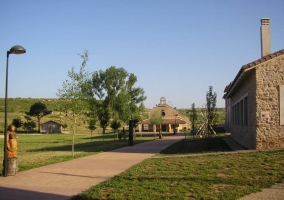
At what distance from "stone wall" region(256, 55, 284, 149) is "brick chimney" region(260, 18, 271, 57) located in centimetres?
338

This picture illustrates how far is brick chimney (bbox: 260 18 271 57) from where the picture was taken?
1675cm

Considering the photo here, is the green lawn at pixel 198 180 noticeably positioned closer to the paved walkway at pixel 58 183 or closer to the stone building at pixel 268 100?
the paved walkway at pixel 58 183

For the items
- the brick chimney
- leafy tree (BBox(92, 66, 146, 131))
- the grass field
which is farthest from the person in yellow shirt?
leafy tree (BBox(92, 66, 146, 131))

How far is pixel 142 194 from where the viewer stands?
23.8ft

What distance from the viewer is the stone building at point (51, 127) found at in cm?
6501

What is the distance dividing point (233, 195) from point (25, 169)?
8023 mm

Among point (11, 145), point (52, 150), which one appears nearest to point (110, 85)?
point (52, 150)

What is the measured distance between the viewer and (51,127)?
6544 centimetres

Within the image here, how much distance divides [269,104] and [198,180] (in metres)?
6.55

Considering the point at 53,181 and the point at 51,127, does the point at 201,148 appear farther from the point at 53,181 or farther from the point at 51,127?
the point at 51,127

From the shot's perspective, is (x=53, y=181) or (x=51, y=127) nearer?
(x=53, y=181)

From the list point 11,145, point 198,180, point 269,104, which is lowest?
point 198,180

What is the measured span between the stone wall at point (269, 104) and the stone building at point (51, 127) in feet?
181

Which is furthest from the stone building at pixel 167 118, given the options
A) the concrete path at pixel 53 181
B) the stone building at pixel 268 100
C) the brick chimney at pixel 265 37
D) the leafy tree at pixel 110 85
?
the concrete path at pixel 53 181
